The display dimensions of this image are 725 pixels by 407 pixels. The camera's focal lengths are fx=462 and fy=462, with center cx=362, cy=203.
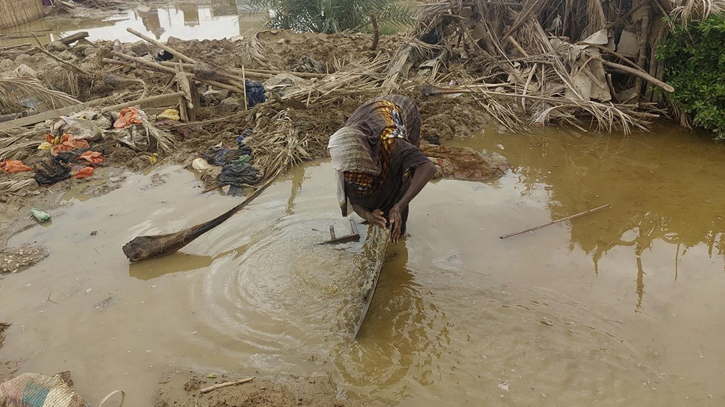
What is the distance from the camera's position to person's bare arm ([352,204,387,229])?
3015 mm

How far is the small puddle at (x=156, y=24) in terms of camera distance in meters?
13.5

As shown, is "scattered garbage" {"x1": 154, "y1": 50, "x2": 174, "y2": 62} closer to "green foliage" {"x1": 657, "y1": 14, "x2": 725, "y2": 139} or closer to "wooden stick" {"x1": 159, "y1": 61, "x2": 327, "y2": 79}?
"wooden stick" {"x1": 159, "y1": 61, "x2": 327, "y2": 79}

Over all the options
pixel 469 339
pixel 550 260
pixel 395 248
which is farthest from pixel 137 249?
pixel 550 260

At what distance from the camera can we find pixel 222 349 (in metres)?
2.96

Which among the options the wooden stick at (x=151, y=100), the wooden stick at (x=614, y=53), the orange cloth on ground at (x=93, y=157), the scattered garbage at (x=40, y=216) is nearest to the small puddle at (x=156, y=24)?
the wooden stick at (x=151, y=100)

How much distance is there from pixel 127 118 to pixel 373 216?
14.5 ft

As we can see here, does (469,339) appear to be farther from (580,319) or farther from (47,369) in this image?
(47,369)

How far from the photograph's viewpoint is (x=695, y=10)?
5.38 meters

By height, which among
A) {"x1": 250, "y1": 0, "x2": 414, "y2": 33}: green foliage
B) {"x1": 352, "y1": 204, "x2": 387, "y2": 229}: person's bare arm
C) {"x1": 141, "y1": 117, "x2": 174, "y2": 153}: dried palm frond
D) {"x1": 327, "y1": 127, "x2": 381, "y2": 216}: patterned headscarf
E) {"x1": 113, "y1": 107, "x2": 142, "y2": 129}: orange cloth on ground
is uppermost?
{"x1": 250, "y1": 0, "x2": 414, "y2": 33}: green foliage

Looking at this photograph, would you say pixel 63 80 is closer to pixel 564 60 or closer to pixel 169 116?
pixel 169 116

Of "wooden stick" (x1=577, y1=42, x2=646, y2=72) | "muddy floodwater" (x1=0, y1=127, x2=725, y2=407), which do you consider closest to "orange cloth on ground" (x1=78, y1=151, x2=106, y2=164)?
"muddy floodwater" (x1=0, y1=127, x2=725, y2=407)

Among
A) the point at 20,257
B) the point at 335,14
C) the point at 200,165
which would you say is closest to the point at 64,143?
the point at 200,165

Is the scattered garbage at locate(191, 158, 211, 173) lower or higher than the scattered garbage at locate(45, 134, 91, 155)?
lower

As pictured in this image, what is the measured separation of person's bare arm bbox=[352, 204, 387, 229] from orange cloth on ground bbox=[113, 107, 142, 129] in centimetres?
407
